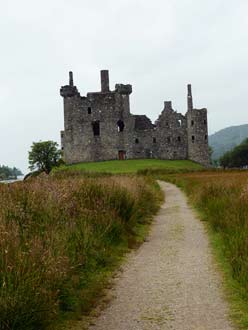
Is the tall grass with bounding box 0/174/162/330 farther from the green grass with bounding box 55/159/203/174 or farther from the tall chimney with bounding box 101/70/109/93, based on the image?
the tall chimney with bounding box 101/70/109/93

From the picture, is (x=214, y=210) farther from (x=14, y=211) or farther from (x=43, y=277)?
(x=43, y=277)

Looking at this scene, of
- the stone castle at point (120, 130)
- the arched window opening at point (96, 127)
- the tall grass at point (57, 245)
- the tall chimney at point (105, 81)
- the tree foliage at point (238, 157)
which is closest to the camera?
the tall grass at point (57, 245)

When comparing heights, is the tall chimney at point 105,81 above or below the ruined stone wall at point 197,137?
above

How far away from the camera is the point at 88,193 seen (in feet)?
42.5

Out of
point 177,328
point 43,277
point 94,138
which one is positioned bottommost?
point 177,328

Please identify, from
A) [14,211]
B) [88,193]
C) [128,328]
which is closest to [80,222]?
[14,211]

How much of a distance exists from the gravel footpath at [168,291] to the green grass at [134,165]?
4525cm

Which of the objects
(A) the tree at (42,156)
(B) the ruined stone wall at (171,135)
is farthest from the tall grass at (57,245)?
(B) the ruined stone wall at (171,135)

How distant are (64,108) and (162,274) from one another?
60163 millimetres

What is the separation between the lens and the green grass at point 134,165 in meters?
57.5

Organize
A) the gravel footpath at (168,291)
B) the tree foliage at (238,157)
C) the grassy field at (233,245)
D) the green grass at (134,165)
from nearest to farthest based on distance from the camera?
the gravel footpath at (168,291) < the grassy field at (233,245) < the green grass at (134,165) < the tree foliage at (238,157)

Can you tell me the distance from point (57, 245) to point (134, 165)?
173 ft

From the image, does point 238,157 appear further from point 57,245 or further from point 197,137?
point 57,245

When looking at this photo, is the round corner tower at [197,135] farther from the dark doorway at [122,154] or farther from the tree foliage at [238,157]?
the tree foliage at [238,157]
